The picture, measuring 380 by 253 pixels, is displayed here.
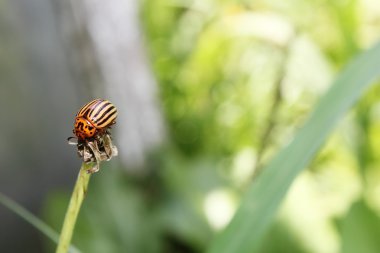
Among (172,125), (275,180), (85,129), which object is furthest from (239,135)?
(85,129)

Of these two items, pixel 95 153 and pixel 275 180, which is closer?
pixel 95 153

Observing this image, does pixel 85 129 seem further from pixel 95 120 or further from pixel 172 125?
pixel 172 125

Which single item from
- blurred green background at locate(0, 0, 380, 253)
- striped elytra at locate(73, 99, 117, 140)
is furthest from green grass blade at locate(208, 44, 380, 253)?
blurred green background at locate(0, 0, 380, 253)

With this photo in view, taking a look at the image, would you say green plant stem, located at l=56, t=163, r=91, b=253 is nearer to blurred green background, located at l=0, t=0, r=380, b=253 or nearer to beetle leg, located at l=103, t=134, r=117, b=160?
beetle leg, located at l=103, t=134, r=117, b=160

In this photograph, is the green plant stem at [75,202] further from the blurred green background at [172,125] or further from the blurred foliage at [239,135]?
the blurred green background at [172,125]

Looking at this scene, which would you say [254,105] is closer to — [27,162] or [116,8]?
[116,8]

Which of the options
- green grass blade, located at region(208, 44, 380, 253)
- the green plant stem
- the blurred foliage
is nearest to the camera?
the green plant stem

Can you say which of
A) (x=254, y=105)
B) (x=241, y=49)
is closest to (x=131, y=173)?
(x=254, y=105)

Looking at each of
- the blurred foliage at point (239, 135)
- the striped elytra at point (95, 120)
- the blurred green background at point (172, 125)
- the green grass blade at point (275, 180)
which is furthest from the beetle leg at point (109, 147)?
the blurred green background at point (172, 125)
